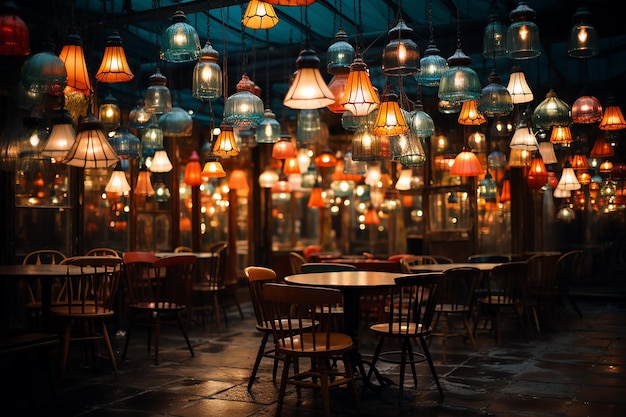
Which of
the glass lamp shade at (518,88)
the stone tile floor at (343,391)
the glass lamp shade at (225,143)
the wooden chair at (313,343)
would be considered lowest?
the stone tile floor at (343,391)

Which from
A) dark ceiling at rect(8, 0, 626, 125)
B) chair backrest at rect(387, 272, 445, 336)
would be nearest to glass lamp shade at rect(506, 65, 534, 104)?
dark ceiling at rect(8, 0, 626, 125)

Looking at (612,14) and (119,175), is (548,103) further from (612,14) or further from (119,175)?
(119,175)

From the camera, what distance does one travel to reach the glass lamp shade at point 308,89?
404 cm

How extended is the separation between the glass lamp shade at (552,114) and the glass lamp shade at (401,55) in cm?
186

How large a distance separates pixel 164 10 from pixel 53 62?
8.53 ft

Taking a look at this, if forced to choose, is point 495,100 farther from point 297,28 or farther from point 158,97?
point 297,28

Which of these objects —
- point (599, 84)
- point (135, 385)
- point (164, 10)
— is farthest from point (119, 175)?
point (599, 84)

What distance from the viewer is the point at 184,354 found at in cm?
651

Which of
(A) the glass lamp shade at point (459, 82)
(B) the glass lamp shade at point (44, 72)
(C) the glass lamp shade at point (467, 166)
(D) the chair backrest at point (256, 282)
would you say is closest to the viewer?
(B) the glass lamp shade at point (44, 72)

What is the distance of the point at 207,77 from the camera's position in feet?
17.1

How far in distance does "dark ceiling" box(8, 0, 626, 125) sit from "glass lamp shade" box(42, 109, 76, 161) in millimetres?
1118

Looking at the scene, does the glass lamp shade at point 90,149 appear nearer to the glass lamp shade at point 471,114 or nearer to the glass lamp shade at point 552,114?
the glass lamp shade at point 471,114

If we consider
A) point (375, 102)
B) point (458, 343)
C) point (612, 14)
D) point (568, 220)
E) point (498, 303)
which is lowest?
point (458, 343)

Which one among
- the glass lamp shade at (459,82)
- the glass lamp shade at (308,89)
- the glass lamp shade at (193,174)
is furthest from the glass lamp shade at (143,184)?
the glass lamp shade at (308,89)
